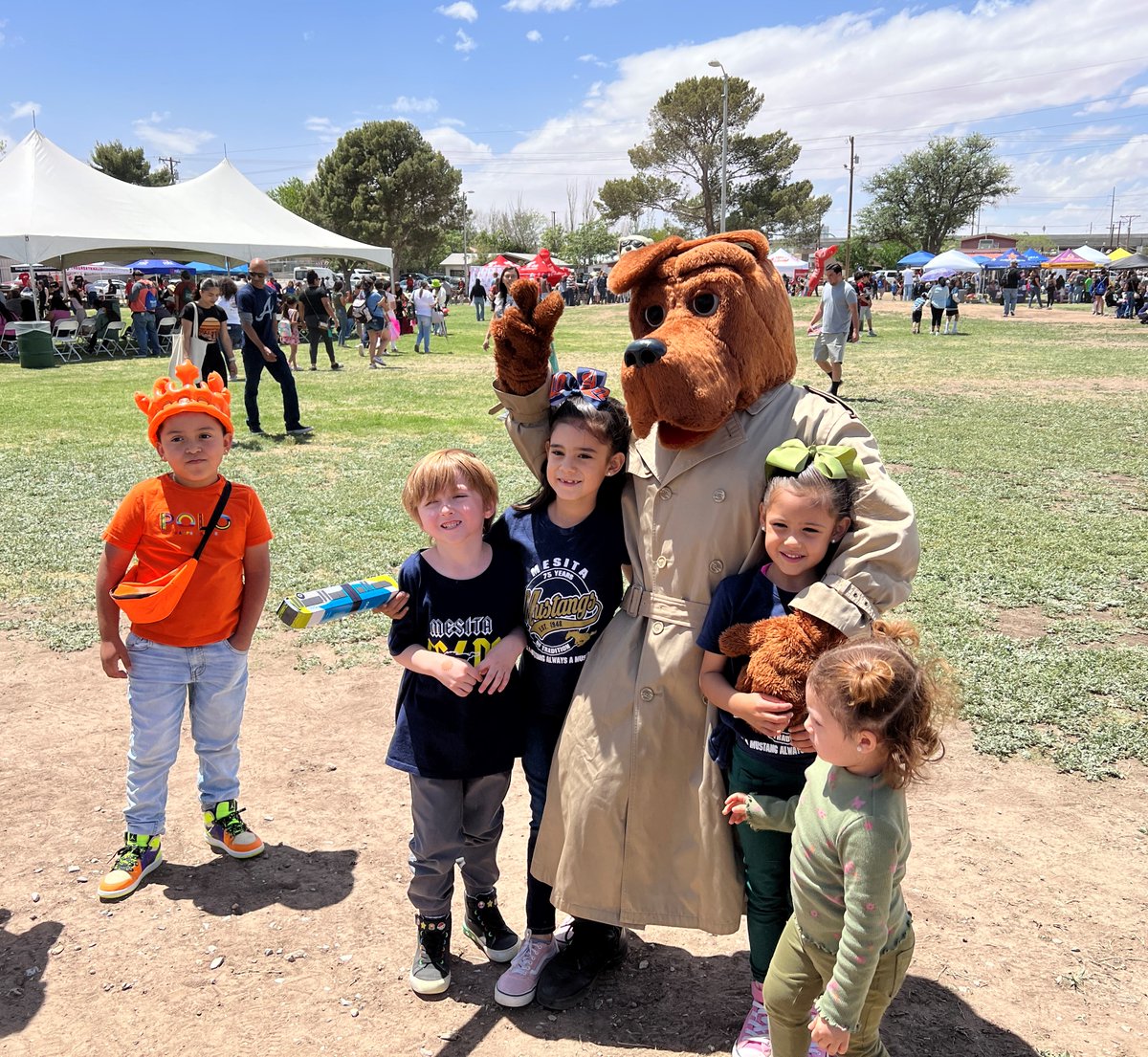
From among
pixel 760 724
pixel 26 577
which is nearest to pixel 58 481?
pixel 26 577

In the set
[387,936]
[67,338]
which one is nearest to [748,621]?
[387,936]

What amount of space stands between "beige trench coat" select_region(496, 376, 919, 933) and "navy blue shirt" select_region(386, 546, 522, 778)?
26cm

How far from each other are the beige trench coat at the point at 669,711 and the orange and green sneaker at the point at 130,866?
155 cm

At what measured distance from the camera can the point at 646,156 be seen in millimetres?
59250

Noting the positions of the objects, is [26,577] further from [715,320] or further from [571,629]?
[715,320]

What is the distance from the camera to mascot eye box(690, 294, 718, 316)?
2.35 metres

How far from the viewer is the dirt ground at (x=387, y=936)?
2430 mm

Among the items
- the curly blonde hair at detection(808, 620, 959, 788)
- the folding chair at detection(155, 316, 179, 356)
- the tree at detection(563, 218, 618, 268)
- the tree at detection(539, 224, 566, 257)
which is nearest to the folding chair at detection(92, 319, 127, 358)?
the folding chair at detection(155, 316, 179, 356)

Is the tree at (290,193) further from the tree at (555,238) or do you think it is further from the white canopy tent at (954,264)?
the white canopy tent at (954,264)

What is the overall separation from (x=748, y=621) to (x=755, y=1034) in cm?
105

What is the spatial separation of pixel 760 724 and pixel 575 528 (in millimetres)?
727

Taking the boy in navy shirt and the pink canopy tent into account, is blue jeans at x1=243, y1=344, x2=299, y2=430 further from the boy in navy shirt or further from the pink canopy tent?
the pink canopy tent

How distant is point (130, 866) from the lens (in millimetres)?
3049

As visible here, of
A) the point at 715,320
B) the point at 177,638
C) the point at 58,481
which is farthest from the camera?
the point at 58,481
